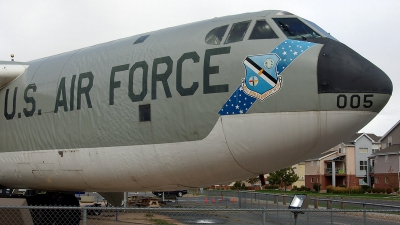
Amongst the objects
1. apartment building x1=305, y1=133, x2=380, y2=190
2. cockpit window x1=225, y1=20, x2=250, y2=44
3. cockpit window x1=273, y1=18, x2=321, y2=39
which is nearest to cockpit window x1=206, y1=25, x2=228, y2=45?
cockpit window x1=225, y1=20, x2=250, y2=44

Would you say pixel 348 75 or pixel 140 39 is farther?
pixel 140 39

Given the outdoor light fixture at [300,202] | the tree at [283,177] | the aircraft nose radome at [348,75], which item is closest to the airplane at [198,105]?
the aircraft nose radome at [348,75]

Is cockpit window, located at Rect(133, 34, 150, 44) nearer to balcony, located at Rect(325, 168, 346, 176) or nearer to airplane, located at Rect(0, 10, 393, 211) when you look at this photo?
airplane, located at Rect(0, 10, 393, 211)

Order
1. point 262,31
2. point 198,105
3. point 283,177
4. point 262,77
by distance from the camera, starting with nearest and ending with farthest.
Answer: point 262,77 < point 198,105 < point 262,31 < point 283,177

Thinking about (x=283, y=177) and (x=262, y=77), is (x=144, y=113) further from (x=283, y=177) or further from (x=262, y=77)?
(x=283, y=177)

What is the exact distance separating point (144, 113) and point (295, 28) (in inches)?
109

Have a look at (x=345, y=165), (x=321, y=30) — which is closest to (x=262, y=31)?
(x=321, y=30)

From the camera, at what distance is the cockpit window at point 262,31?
7166mm

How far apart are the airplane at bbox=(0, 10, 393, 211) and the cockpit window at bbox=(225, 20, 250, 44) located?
2cm

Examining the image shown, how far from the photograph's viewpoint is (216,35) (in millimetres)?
7488

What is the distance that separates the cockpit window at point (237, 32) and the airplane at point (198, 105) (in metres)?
0.02

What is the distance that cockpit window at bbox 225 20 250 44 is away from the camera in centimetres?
730

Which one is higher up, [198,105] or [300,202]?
[198,105]

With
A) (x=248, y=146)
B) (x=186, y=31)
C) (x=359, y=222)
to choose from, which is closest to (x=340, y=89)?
(x=248, y=146)
